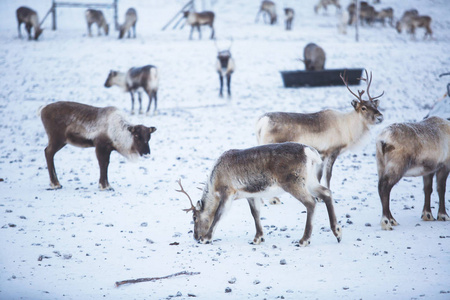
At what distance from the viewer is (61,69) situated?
15.8 meters

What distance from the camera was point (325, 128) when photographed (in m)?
6.48

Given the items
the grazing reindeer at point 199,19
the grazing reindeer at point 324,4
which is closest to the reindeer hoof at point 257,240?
the grazing reindeer at point 199,19

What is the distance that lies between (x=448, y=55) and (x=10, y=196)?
16.9 m

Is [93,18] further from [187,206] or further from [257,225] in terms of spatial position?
[257,225]

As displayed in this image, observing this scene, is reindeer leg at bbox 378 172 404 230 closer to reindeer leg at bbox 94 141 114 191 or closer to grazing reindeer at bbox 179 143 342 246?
grazing reindeer at bbox 179 143 342 246

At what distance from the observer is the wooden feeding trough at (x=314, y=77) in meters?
14.4

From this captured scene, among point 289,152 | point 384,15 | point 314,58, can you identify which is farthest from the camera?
point 384,15

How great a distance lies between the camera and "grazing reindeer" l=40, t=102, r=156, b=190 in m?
6.95

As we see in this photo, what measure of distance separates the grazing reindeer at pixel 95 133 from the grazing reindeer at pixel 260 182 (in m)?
2.25

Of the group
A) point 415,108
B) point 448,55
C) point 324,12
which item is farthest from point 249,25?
point 415,108

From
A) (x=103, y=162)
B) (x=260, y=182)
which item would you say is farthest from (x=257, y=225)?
(x=103, y=162)

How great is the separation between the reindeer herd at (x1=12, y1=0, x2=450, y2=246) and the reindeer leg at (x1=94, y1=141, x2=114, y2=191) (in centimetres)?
1

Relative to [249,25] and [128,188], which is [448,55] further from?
[128,188]

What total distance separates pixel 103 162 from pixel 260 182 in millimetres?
2922
